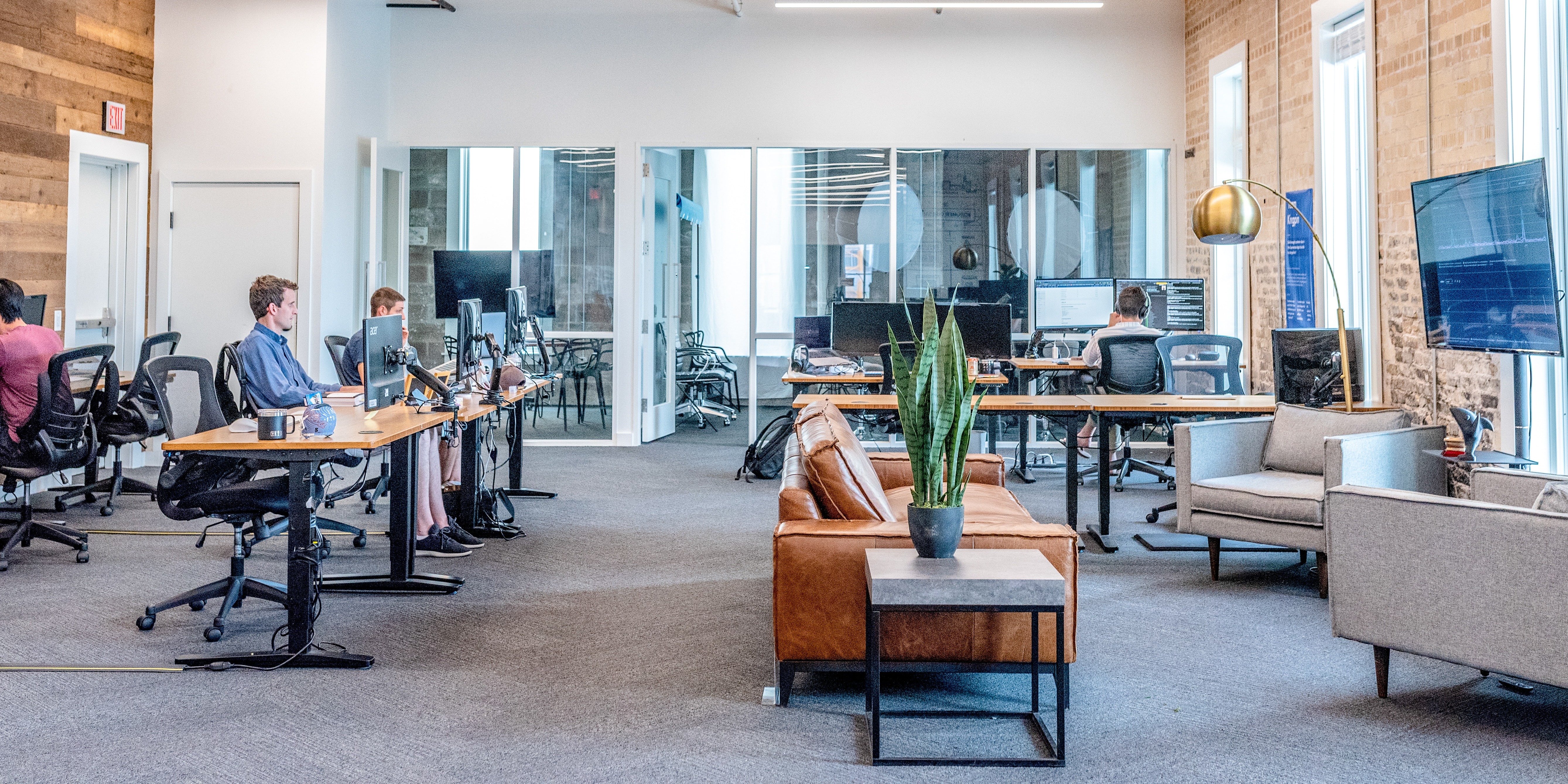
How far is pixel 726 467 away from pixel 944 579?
5.43m

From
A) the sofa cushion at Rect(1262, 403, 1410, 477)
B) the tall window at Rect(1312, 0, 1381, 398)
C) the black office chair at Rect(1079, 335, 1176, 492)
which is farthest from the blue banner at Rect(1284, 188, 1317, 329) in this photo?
the sofa cushion at Rect(1262, 403, 1410, 477)

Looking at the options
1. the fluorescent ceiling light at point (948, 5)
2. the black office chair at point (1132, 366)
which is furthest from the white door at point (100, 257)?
the black office chair at point (1132, 366)

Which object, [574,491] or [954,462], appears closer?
[954,462]

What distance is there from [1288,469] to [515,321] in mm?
3880

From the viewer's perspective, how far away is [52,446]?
524cm

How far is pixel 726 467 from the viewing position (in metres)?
8.16

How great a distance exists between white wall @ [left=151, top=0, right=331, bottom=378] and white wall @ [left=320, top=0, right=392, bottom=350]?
0.34 feet

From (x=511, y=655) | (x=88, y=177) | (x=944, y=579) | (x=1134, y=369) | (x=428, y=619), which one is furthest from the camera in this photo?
(x=88, y=177)

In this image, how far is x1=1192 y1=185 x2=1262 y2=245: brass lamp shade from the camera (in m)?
4.78

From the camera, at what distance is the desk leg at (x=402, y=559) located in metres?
4.47

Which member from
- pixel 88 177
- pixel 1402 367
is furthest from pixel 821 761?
pixel 88 177

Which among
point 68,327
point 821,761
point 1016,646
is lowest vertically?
point 821,761

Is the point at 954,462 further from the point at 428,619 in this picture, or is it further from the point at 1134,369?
the point at 1134,369

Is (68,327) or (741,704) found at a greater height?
(68,327)
